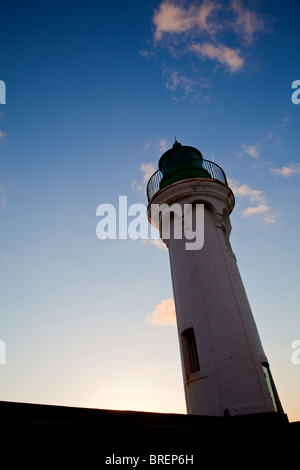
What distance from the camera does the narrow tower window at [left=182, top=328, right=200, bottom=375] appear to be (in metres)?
10.2

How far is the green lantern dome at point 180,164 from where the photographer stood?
545 inches

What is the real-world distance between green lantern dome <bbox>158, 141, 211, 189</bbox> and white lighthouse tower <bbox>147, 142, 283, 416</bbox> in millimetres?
50

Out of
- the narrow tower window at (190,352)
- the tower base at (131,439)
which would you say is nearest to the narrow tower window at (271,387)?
the tower base at (131,439)

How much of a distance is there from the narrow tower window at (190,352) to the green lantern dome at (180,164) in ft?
22.0

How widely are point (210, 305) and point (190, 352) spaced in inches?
69.9

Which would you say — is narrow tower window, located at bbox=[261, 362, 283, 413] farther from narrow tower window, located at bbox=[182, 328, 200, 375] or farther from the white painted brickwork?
narrow tower window, located at bbox=[182, 328, 200, 375]

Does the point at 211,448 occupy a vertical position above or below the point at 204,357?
below

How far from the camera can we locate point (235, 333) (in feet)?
32.7

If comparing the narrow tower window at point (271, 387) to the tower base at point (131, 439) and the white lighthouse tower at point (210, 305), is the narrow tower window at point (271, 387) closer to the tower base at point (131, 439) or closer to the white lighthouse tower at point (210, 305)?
the white lighthouse tower at point (210, 305)

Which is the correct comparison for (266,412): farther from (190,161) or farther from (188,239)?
(190,161)

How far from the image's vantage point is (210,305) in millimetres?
10578

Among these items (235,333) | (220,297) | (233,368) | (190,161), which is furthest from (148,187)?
(233,368)
